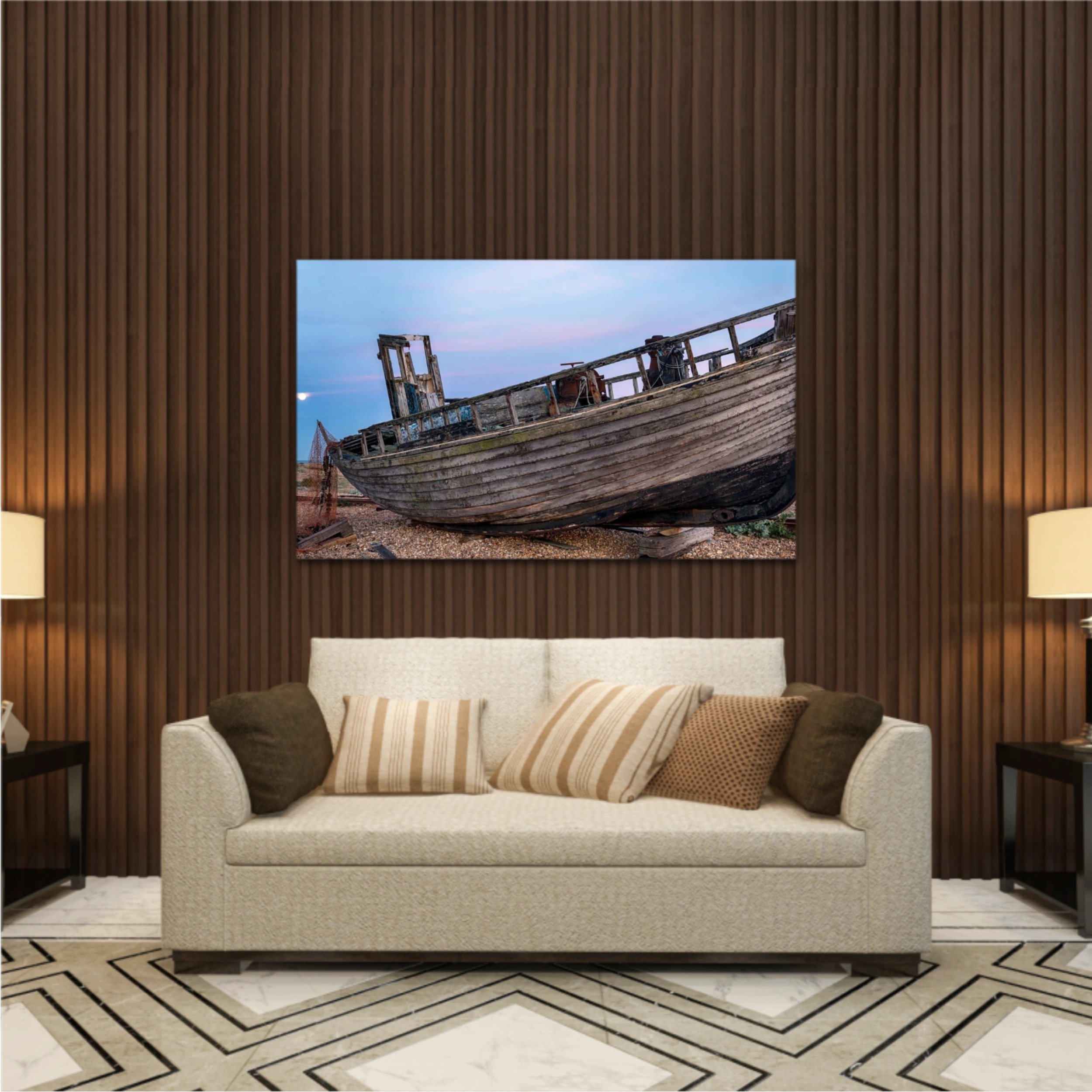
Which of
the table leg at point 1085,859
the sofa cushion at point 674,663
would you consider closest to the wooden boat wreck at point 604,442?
the sofa cushion at point 674,663

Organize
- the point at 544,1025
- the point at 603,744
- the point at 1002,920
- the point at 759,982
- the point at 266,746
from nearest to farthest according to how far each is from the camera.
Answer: the point at 544,1025, the point at 759,982, the point at 266,746, the point at 603,744, the point at 1002,920

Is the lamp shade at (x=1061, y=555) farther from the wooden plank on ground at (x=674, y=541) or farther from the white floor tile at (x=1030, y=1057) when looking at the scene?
the white floor tile at (x=1030, y=1057)

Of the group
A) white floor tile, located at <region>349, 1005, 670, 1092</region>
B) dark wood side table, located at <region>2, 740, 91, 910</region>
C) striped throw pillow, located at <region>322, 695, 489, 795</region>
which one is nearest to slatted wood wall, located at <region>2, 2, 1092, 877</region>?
dark wood side table, located at <region>2, 740, 91, 910</region>

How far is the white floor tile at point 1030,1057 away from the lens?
5.91 feet

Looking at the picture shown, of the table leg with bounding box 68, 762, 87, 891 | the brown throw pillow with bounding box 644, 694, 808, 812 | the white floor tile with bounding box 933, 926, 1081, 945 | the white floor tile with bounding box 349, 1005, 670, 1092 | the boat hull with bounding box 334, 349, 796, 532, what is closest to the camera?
the white floor tile with bounding box 349, 1005, 670, 1092

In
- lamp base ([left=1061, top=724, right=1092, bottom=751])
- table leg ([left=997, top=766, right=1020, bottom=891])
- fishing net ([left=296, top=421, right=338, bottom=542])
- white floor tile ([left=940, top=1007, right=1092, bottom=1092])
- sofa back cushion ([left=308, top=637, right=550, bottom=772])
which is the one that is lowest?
white floor tile ([left=940, top=1007, right=1092, bottom=1092])

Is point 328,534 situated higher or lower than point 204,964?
higher

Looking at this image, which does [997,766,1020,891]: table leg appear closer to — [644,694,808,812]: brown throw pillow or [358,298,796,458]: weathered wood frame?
[644,694,808,812]: brown throw pillow

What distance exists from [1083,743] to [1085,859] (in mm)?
379

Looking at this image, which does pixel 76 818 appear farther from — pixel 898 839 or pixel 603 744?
pixel 898 839

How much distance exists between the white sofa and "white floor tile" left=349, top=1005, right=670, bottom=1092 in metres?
0.28

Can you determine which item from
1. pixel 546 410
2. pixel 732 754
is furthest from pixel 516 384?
pixel 732 754

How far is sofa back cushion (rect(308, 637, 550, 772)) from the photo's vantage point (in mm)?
2828

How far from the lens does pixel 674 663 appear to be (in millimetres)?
2859
